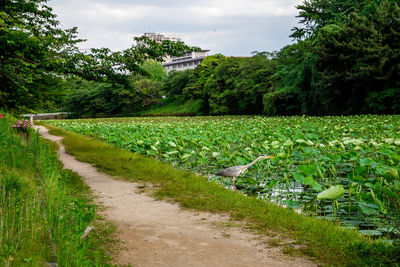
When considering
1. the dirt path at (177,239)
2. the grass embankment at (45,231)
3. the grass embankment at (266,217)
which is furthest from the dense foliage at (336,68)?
the grass embankment at (45,231)

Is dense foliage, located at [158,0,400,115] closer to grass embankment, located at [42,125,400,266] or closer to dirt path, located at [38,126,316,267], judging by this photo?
grass embankment, located at [42,125,400,266]

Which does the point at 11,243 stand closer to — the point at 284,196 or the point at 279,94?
the point at 284,196

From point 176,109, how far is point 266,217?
5265 cm

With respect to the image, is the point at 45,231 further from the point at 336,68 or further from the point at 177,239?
the point at 336,68

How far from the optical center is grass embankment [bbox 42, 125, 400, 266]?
3.10 m

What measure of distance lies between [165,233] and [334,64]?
24.5 m

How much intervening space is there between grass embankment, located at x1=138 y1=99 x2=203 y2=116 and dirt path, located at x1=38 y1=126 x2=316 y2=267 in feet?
148

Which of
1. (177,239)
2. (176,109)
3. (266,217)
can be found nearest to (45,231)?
(177,239)

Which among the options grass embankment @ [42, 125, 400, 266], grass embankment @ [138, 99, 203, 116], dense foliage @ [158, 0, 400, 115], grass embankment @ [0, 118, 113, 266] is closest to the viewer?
grass embankment @ [0, 118, 113, 266]

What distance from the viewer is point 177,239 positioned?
12.2ft

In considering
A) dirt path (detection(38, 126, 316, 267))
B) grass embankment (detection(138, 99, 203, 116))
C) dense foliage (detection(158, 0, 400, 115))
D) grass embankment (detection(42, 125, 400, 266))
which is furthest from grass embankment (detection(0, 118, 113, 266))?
grass embankment (detection(138, 99, 203, 116))

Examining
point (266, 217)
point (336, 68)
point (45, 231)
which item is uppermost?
point (336, 68)

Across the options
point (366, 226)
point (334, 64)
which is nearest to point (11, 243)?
point (366, 226)

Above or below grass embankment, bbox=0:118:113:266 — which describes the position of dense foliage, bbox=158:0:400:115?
above
